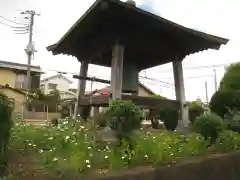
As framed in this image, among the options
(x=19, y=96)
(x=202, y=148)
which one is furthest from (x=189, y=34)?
(x=19, y=96)

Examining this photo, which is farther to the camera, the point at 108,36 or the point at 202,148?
the point at 108,36

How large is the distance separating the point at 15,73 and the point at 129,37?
2875cm

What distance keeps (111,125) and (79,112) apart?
20.0 feet

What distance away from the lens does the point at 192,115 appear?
12227 millimetres

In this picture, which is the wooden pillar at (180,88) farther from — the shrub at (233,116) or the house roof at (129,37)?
the shrub at (233,116)

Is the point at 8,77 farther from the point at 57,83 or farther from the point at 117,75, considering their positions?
the point at 117,75

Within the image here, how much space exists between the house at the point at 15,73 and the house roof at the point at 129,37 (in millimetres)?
24530

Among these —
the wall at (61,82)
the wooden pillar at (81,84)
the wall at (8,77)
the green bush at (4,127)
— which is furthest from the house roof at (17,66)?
the green bush at (4,127)

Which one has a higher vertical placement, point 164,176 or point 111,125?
point 111,125

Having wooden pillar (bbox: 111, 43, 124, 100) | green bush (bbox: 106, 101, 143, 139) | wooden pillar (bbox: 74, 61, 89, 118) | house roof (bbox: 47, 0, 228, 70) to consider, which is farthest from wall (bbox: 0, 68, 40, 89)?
green bush (bbox: 106, 101, 143, 139)

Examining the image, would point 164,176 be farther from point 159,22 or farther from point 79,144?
point 159,22

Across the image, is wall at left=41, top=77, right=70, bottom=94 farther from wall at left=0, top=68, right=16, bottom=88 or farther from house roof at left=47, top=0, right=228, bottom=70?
house roof at left=47, top=0, right=228, bottom=70

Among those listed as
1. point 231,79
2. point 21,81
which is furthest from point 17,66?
point 231,79

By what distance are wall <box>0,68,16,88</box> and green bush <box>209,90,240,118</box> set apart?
91.4 feet
